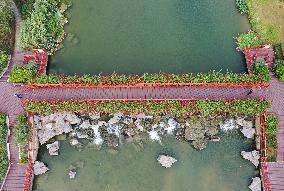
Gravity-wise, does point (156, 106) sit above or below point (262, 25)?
below

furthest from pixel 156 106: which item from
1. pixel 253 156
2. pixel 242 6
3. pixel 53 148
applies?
pixel 242 6

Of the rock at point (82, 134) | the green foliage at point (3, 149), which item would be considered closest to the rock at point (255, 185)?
the rock at point (82, 134)

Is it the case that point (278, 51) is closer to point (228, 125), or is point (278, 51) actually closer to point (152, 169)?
point (228, 125)

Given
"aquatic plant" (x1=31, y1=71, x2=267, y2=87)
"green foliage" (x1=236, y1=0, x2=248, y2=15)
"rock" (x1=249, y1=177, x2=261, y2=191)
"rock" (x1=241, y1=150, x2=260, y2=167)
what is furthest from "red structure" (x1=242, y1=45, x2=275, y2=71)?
"rock" (x1=249, y1=177, x2=261, y2=191)

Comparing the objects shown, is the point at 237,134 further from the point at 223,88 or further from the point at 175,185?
the point at 175,185

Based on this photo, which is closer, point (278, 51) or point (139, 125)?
point (139, 125)
